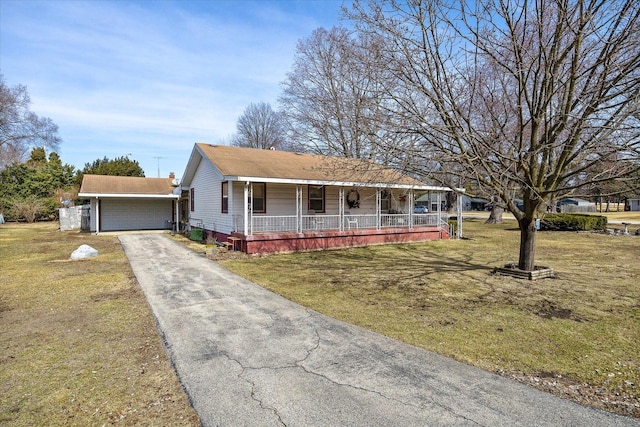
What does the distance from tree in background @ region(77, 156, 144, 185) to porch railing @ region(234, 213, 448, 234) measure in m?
31.8

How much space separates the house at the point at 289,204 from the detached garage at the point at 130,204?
508cm

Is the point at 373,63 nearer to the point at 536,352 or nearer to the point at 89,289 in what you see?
the point at 536,352

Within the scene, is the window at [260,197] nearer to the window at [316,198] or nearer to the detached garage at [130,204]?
the window at [316,198]

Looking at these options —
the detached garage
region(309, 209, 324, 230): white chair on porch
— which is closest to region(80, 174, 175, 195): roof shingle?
the detached garage

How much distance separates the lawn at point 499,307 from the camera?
160 inches

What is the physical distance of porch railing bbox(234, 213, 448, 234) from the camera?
14.5 metres

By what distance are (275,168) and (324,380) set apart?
489 inches

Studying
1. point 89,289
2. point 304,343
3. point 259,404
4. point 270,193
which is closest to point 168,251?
point 270,193

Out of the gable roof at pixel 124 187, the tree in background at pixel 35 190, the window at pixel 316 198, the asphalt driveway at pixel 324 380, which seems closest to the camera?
the asphalt driveway at pixel 324 380

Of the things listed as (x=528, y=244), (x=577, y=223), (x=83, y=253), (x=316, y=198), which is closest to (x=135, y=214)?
(x=83, y=253)

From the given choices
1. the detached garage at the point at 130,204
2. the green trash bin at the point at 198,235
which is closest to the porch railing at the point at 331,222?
the green trash bin at the point at 198,235

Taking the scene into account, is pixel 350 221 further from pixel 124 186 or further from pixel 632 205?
pixel 632 205

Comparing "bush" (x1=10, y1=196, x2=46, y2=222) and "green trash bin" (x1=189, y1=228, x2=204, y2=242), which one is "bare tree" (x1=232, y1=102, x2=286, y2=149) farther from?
"green trash bin" (x1=189, y1=228, x2=204, y2=242)

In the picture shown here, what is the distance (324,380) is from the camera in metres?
3.74
